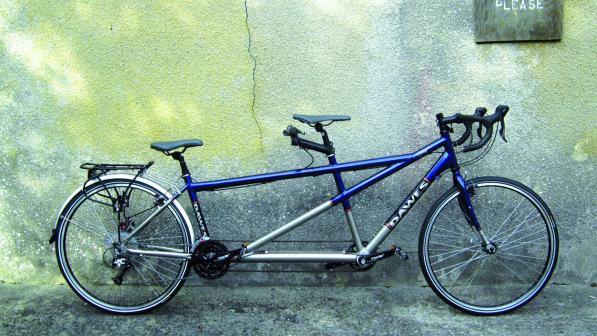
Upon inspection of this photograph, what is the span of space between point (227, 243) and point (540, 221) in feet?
7.27

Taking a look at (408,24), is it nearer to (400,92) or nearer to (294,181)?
(400,92)

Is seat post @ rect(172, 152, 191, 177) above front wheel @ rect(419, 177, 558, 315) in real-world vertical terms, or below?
above

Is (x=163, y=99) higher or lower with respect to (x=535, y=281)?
higher

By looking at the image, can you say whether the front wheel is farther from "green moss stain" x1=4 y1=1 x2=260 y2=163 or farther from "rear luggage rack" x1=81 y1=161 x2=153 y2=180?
"rear luggage rack" x1=81 y1=161 x2=153 y2=180

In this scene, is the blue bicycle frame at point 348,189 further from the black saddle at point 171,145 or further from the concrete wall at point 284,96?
the concrete wall at point 284,96

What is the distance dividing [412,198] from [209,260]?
4.44ft

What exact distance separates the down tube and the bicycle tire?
120 centimetres

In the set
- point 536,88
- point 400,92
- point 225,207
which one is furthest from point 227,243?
point 536,88

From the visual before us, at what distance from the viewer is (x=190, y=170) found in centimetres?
432

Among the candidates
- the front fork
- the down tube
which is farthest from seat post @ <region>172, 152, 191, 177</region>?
the front fork

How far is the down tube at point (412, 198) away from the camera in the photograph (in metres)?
3.88

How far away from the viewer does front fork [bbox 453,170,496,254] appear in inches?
153

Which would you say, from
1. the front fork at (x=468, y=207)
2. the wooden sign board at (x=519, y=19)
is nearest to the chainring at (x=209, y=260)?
the front fork at (x=468, y=207)

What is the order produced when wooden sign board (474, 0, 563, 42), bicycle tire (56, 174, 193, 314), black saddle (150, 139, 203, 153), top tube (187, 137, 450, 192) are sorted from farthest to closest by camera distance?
wooden sign board (474, 0, 563, 42)
bicycle tire (56, 174, 193, 314)
top tube (187, 137, 450, 192)
black saddle (150, 139, 203, 153)
